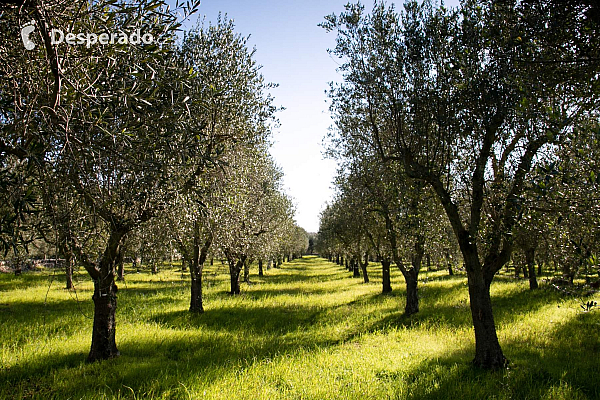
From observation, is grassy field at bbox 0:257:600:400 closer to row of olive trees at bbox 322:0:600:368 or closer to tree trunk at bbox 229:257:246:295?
row of olive trees at bbox 322:0:600:368

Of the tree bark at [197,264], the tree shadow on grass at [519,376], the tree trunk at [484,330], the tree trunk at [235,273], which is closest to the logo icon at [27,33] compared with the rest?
the tree shadow on grass at [519,376]

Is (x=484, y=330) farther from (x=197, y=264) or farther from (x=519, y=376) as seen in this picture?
(x=197, y=264)

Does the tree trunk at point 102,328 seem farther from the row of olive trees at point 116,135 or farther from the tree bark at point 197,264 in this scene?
the tree bark at point 197,264

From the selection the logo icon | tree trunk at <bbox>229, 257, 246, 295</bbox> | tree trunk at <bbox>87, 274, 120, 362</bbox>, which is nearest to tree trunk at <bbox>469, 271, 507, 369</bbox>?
tree trunk at <bbox>87, 274, 120, 362</bbox>

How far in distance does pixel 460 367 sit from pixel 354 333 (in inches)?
221

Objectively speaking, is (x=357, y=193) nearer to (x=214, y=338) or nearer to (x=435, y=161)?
(x=435, y=161)

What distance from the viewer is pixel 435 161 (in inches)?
417

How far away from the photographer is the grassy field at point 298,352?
8.34 metres

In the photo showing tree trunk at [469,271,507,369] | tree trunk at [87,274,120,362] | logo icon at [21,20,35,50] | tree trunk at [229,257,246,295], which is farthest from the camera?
tree trunk at [229,257,246,295]

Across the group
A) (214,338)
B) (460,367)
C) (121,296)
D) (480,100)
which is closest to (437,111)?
(480,100)

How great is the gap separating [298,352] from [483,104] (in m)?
9.18

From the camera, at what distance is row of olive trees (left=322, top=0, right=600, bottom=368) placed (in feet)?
23.4

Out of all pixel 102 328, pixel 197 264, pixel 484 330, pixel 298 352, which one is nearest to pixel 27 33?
pixel 102 328

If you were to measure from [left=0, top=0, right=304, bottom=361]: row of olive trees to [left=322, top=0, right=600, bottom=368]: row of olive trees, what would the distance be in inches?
188
